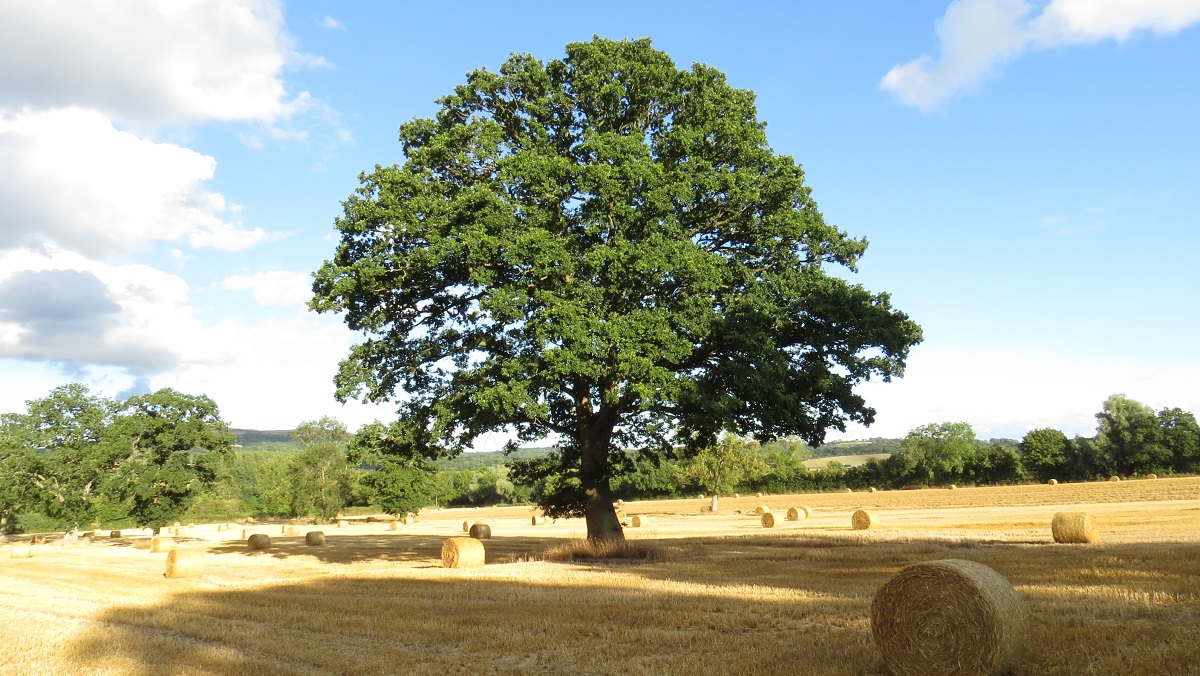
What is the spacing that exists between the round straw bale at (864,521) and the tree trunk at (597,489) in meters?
15.6

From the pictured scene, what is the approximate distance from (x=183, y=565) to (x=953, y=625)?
23801 mm

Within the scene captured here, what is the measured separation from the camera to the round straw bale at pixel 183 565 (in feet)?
77.9

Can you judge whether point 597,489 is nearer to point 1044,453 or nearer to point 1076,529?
point 1076,529

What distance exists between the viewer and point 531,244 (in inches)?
818

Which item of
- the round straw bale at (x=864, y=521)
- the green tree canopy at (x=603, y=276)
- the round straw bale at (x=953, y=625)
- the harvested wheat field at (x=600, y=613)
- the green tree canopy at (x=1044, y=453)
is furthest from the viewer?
the green tree canopy at (x=1044, y=453)

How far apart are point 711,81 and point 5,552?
153 ft

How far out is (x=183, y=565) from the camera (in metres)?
23.8

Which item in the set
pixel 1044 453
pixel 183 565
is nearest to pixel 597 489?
pixel 183 565

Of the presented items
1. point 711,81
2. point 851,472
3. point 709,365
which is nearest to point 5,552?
point 709,365

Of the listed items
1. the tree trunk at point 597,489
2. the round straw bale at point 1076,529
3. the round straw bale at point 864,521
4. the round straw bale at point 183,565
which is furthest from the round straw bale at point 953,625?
the round straw bale at point 864,521

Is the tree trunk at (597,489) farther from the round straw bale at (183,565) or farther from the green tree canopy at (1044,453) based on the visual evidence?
the green tree canopy at (1044,453)

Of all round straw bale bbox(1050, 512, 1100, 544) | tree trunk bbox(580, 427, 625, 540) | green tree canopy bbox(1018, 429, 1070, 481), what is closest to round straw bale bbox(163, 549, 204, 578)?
tree trunk bbox(580, 427, 625, 540)

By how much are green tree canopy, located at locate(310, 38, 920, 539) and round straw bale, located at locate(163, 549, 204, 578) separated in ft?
25.3

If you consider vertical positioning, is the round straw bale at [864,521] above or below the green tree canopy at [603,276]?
below
